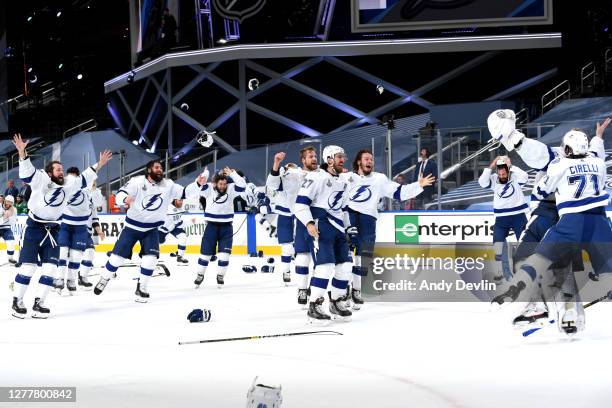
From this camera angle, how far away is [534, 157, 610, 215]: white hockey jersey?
7191 millimetres

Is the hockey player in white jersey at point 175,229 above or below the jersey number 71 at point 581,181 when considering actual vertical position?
below

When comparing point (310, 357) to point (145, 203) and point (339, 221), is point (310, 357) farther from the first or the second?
point (145, 203)

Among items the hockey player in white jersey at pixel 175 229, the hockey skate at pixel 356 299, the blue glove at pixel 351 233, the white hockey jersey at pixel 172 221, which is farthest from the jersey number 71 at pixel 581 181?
the white hockey jersey at pixel 172 221

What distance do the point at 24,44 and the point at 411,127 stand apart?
464 inches

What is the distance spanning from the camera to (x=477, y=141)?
48.4 feet

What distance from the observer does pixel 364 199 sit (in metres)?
9.44

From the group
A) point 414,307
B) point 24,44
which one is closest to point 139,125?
point 24,44

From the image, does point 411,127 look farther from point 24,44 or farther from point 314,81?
point 24,44

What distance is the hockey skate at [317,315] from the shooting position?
840cm

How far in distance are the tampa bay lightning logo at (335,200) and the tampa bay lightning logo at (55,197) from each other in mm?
2661

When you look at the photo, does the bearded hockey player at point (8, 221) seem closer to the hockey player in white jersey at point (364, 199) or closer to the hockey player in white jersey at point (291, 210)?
the hockey player in white jersey at point (291, 210)

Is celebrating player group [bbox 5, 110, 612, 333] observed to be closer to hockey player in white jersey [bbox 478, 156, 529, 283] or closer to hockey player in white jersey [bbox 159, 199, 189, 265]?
hockey player in white jersey [bbox 478, 156, 529, 283]

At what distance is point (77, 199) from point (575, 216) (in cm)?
593

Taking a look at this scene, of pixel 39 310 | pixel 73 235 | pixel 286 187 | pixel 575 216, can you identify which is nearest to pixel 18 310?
pixel 39 310
